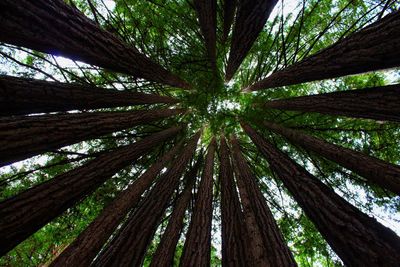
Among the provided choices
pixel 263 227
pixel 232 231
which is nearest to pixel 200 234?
pixel 232 231

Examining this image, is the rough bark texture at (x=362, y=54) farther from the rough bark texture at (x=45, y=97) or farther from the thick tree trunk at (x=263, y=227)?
the rough bark texture at (x=45, y=97)

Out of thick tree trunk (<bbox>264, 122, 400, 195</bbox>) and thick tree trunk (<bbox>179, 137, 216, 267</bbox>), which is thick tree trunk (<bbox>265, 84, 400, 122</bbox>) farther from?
thick tree trunk (<bbox>179, 137, 216, 267</bbox>)

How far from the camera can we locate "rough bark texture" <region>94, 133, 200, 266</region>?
332 cm

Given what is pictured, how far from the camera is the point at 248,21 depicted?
412 cm

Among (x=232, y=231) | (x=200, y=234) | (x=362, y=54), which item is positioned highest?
(x=362, y=54)

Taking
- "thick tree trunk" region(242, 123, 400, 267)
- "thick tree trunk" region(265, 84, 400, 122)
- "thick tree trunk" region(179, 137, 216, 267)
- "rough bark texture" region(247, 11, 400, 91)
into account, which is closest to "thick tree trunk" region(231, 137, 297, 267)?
"thick tree trunk" region(242, 123, 400, 267)

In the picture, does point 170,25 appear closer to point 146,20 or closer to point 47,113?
point 146,20

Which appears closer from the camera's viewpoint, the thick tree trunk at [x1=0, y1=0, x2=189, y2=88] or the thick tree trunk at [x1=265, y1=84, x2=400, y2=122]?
the thick tree trunk at [x1=0, y1=0, x2=189, y2=88]

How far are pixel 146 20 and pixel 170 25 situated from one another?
21.7 inches

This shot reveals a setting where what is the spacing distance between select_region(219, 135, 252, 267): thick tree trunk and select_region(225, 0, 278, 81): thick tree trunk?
8.42ft

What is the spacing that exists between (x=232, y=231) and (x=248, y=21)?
10.6ft

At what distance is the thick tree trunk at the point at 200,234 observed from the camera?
3.12m

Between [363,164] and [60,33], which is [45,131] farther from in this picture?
[363,164]

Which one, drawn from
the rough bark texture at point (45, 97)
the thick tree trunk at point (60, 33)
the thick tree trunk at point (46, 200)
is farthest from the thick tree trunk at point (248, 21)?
the thick tree trunk at point (46, 200)
